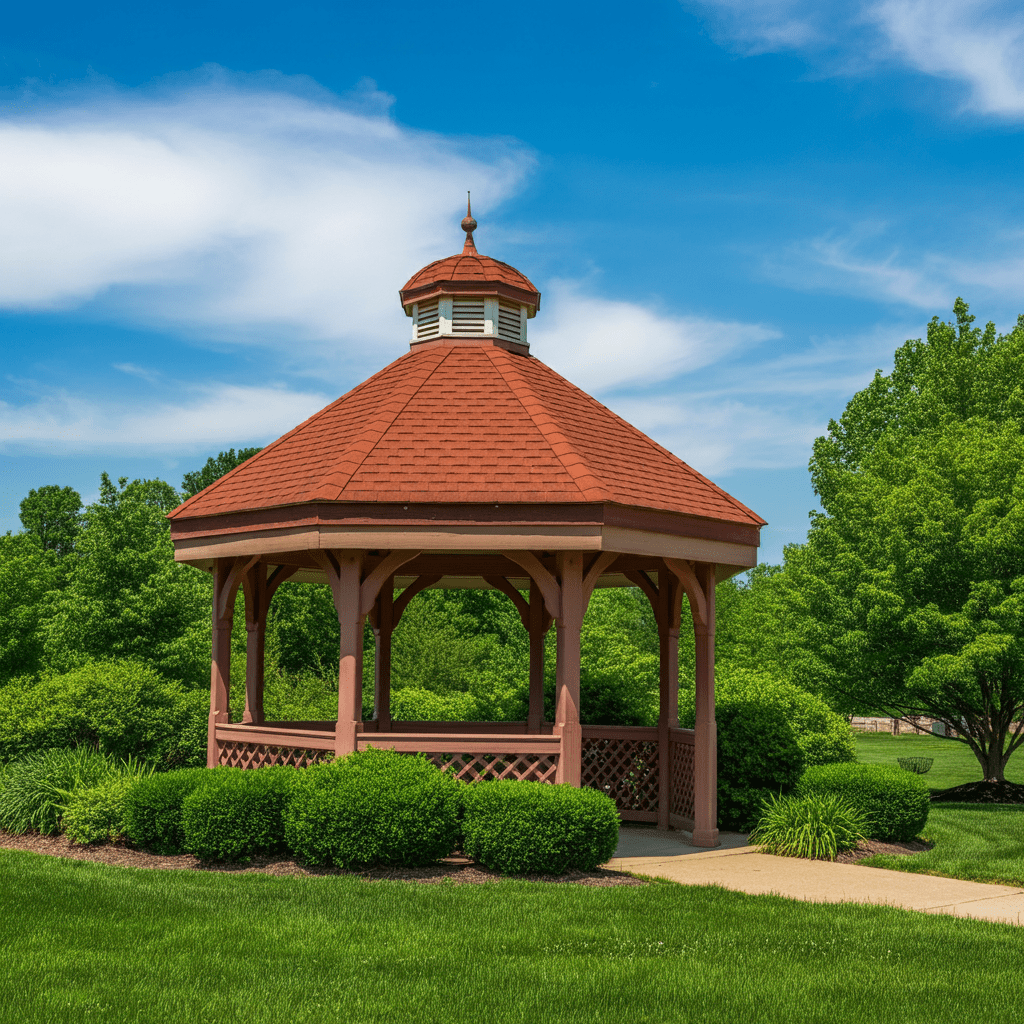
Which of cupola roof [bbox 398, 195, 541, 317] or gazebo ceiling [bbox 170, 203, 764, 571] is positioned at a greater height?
cupola roof [bbox 398, 195, 541, 317]

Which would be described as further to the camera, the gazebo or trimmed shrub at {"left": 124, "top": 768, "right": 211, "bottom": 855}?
the gazebo

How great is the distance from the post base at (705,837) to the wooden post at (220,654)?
20.5 feet

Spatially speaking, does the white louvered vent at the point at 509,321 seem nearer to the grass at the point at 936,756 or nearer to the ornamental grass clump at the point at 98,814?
the ornamental grass clump at the point at 98,814

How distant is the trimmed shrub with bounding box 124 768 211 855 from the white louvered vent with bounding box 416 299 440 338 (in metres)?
7.41

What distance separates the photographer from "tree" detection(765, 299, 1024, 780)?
20.2 meters

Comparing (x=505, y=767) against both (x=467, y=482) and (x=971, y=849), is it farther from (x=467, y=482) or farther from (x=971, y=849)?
(x=971, y=849)

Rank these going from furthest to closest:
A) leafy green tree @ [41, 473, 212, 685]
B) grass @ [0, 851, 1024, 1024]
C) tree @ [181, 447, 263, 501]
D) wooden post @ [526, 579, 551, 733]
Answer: tree @ [181, 447, 263, 501]
leafy green tree @ [41, 473, 212, 685]
wooden post @ [526, 579, 551, 733]
grass @ [0, 851, 1024, 1024]

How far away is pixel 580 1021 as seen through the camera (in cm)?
630

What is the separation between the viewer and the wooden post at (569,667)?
39.3 ft

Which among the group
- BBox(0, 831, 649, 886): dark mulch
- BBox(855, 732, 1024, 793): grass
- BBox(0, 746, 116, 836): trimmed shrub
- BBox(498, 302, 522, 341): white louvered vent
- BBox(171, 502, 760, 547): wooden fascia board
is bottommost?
BBox(855, 732, 1024, 793): grass

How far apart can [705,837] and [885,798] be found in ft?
7.70

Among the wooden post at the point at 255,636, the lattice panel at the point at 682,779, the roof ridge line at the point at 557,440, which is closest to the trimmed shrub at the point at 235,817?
the wooden post at the point at 255,636

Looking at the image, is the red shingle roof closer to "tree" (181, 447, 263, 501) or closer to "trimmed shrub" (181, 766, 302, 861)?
"trimmed shrub" (181, 766, 302, 861)

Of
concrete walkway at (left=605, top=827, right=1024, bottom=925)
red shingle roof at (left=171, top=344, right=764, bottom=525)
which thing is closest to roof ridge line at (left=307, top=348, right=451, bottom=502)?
red shingle roof at (left=171, top=344, right=764, bottom=525)
